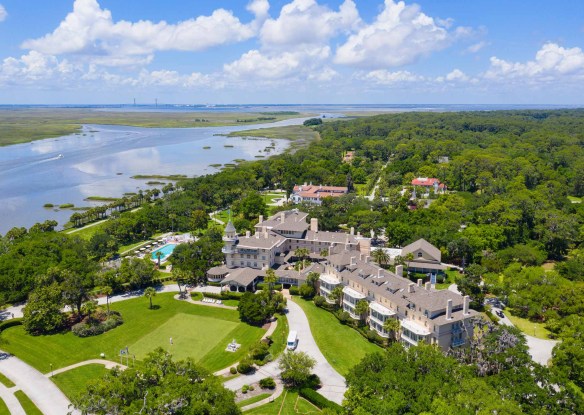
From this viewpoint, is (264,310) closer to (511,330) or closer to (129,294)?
(129,294)

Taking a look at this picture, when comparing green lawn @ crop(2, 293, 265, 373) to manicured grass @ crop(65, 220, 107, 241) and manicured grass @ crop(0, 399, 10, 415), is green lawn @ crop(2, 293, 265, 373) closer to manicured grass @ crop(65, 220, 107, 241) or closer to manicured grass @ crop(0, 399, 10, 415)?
manicured grass @ crop(0, 399, 10, 415)

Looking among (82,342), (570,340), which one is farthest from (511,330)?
(82,342)

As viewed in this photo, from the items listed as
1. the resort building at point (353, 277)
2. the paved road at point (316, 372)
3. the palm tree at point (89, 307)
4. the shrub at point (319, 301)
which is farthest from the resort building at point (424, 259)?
the palm tree at point (89, 307)

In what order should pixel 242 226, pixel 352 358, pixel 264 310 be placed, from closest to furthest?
pixel 352 358 → pixel 264 310 → pixel 242 226

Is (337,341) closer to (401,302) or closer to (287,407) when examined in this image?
(401,302)

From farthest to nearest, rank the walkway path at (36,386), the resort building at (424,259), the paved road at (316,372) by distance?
the resort building at (424,259) → the paved road at (316,372) → the walkway path at (36,386)

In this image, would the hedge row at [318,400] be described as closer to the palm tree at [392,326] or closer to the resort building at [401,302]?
the palm tree at [392,326]
